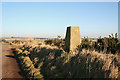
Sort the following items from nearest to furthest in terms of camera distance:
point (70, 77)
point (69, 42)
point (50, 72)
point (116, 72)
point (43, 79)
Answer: point (116, 72), point (70, 77), point (43, 79), point (50, 72), point (69, 42)

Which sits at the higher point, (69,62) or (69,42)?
(69,42)

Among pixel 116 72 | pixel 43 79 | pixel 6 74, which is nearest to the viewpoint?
pixel 116 72

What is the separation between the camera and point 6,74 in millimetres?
8211

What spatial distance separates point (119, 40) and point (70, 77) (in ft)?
20.5

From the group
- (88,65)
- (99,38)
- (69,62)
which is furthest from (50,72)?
(99,38)

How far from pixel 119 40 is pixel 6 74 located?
912cm

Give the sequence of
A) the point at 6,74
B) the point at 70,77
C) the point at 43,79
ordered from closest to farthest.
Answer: the point at 70,77, the point at 43,79, the point at 6,74

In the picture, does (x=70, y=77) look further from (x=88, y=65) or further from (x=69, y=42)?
(x=69, y=42)

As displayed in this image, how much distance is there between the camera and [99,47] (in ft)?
34.3

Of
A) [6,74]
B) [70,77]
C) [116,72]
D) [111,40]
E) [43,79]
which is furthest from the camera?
[111,40]

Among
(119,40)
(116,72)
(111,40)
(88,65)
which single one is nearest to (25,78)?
(88,65)

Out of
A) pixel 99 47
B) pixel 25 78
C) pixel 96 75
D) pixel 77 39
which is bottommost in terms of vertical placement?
pixel 25 78

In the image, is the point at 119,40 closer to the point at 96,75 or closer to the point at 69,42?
the point at 69,42

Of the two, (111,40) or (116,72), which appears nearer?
(116,72)
